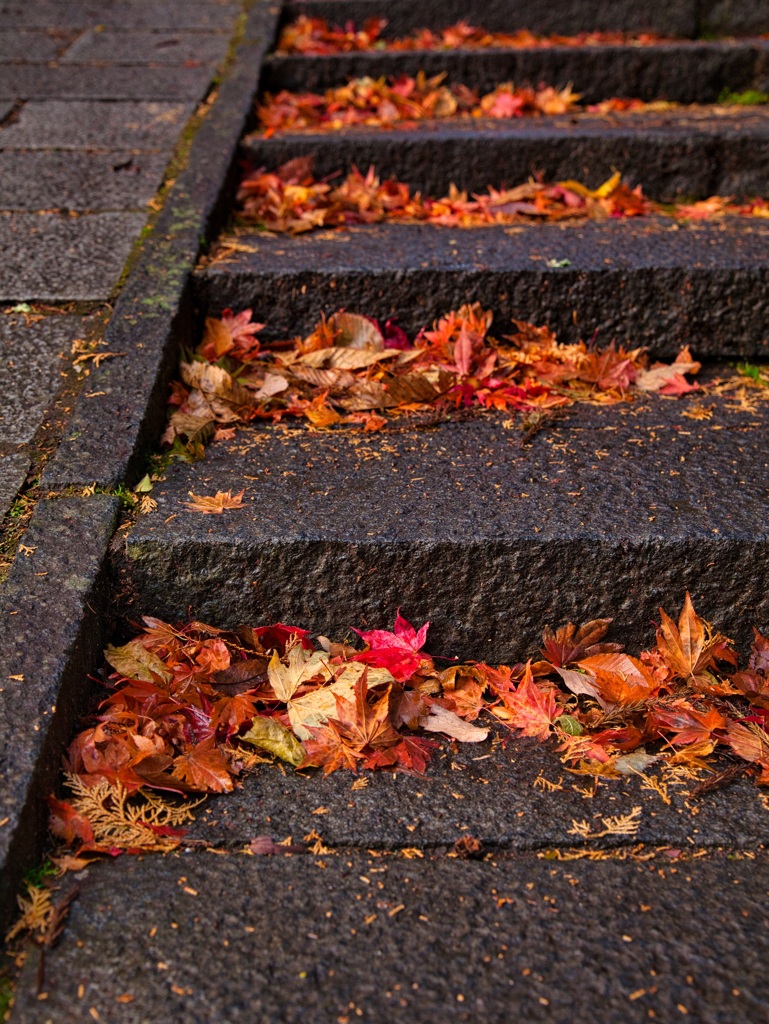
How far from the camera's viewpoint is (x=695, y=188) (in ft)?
9.51

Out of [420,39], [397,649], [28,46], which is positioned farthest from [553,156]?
[28,46]

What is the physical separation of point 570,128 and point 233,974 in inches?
106

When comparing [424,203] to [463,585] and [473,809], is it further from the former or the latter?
[473,809]

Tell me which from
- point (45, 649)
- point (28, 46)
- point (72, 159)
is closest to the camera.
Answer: point (45, 649)

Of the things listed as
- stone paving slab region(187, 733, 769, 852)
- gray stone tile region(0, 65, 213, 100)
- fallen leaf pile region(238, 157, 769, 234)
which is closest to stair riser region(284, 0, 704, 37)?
gray stone tile region(0, 65, 213, 100)

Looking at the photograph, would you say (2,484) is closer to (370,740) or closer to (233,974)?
(370,740)

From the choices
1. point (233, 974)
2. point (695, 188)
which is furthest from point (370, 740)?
point (695, 188)

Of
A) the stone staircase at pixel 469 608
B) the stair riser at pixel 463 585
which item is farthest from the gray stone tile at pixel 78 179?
the stair riser at pixel 463 585

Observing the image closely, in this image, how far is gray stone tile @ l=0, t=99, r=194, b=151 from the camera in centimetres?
291

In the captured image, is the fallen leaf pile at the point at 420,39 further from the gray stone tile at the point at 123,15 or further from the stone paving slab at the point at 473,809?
the stone paving slab at the point at 473,809

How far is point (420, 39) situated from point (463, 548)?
3.06 metres

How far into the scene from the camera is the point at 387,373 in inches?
82.5

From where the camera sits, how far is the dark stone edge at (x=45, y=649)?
119 cm

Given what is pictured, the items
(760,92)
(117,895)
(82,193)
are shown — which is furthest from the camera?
(760,92)
